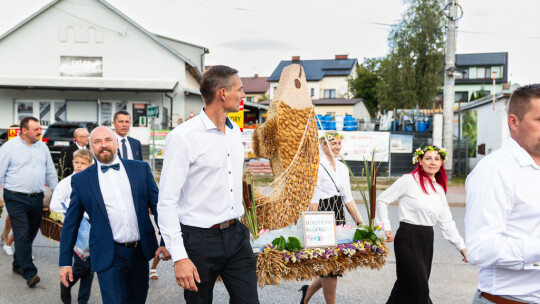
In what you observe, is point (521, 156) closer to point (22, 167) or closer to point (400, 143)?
point (22, 167)

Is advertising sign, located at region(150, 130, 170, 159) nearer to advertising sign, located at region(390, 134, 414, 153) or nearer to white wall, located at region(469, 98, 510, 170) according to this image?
advertising sign, located at region(390, 134, 414, 153)

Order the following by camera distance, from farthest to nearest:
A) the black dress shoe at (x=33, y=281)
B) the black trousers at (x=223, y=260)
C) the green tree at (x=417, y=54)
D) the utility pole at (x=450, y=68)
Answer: the green tree at (x=417, y=54) → the utility pole at (x=450, y=68) → the black dress shoe at (x=33, y=281) → the black trousers at (x=223, y=260)

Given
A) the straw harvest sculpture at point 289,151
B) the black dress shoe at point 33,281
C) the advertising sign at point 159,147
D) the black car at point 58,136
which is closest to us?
the straw harvest sculpture at point 289,151

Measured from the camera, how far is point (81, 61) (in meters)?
28.2

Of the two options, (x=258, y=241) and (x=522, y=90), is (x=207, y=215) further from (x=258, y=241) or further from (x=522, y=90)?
(x=522, y=90)

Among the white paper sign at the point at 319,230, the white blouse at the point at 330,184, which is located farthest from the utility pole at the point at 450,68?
the white paper sign at the point at 319,230

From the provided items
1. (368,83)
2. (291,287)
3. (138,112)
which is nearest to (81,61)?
(138,112)

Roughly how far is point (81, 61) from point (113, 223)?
1054 inches

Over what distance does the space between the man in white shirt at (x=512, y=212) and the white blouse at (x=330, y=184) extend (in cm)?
293

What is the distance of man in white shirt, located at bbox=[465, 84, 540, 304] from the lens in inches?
78.9

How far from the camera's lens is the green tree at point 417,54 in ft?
137

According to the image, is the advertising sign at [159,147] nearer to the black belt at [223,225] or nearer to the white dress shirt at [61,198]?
the white dress shirt at [61,198]

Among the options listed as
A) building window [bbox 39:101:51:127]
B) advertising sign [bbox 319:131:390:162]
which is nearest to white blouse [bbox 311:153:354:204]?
advertising sign [bbox 319:131:390:162]

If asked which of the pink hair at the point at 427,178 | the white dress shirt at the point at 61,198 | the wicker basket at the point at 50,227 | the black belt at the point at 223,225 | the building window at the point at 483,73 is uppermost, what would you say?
the building window at the point at 483,73
